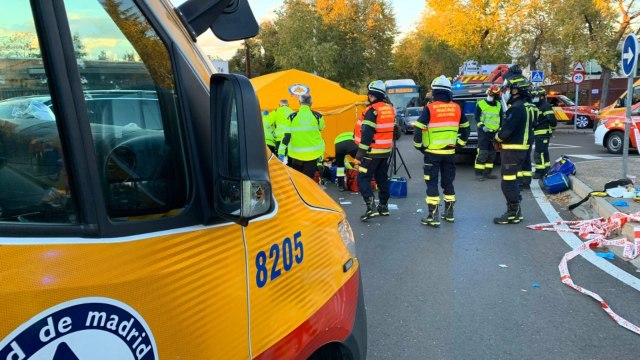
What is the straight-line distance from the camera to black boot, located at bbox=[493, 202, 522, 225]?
6.69 meters

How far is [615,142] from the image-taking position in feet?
45.9

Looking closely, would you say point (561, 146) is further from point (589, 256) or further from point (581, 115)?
point (589, 256)

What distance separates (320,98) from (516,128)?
644 centimetres

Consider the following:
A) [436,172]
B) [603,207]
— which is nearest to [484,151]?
[603,207]

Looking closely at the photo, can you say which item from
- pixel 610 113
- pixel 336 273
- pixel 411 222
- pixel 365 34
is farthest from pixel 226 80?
pixel 365 34

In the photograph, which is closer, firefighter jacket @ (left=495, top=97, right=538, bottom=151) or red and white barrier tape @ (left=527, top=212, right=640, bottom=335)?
red and white barrier tape @ (left=527, top=212, right=640, bottom=335)

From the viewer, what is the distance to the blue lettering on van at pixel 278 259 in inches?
64.6

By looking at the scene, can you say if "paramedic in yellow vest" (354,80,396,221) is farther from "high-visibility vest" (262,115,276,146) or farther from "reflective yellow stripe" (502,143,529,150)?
"high-visibility vest" (262,115,276,146)

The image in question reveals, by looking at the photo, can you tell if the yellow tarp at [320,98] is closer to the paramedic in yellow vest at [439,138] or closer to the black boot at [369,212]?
the black boot at [369,212]

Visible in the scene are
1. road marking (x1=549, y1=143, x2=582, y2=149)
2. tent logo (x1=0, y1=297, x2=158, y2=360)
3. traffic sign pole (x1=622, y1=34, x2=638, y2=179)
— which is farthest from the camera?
road marking (x1=549, y1=143, x2=582, y2=149)

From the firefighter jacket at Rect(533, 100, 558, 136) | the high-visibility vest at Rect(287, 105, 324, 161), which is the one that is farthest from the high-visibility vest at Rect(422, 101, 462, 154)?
the firefighter jacket at Rect(533, 100, 558, 136)

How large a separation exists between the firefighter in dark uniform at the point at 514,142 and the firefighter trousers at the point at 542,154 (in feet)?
11.0

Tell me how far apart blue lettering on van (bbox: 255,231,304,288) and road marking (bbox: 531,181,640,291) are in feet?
12.4

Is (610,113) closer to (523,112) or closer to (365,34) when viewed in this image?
(523,112)
